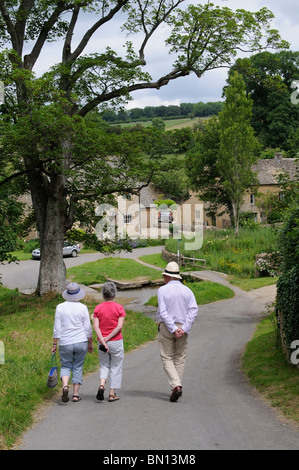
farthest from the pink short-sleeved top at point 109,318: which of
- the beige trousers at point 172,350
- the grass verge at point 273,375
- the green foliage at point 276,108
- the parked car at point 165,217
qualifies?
the green foliage at point 276,108

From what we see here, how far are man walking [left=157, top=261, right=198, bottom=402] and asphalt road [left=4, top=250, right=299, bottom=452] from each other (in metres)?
0.51

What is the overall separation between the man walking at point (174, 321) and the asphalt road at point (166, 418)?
1.68 feet

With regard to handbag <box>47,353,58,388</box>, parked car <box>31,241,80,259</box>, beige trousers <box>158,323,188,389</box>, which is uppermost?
beige trousers <box>158,323,188,389</box>

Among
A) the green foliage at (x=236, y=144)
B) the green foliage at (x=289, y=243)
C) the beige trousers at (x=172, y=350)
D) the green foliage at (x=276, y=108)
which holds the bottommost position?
the beige trousers at (x=172, y=350)

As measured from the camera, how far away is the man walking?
8.17 m

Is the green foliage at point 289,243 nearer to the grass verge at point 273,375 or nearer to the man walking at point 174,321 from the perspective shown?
the grass verge at point 273,375

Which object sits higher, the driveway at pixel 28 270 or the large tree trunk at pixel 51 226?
the large tree trunk at pixel 51 226

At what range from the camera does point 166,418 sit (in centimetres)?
702

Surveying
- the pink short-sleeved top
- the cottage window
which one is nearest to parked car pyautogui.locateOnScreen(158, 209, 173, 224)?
the cottage window

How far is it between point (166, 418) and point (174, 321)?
5.47ft

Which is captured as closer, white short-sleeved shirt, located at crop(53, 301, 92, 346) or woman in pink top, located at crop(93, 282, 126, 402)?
woman in pink top, located at crop(93, 282, 126, 402)

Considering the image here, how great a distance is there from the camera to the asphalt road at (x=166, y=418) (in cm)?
608

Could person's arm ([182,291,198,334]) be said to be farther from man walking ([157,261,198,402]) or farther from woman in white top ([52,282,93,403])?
woman in white top ([52,282,93,403])

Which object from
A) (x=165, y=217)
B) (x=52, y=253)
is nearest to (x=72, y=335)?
(x=52, y=253)
